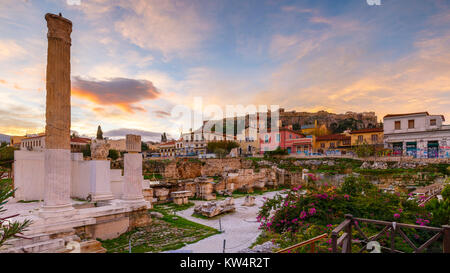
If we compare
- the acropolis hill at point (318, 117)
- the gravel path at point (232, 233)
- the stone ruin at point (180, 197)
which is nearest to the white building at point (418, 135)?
the gravel path at point (232, 233)

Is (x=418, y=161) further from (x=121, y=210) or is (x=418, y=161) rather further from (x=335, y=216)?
(x=121, y=210)

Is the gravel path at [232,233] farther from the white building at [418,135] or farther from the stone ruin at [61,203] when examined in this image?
the white building at [418,135]

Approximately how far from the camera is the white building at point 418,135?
26.3 m

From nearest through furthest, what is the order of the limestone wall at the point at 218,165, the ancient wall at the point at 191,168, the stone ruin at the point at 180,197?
the stone ruin at the point at 180,197 → the ancient wall at the point at 191,168 → the limestone wall at the point at 218,165

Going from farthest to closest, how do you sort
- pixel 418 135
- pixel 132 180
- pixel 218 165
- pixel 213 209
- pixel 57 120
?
1. pixel 218 165
2. pixel 418 135
3. pixel 213 209
4. pixel 132 180
5. pixel 57 120

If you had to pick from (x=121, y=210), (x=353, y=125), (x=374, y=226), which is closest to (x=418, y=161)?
(x=374, y=226)

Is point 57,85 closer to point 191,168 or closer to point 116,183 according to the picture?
point 116,183

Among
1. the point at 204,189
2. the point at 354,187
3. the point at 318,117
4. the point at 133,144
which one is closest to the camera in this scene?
the point at 354,187

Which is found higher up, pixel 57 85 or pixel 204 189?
pixel 57 85

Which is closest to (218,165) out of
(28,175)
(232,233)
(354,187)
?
(232,233)

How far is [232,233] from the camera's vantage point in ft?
26.7

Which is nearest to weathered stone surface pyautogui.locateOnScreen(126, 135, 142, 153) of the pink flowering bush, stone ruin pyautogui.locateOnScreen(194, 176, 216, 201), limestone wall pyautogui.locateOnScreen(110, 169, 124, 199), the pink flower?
limestone wall pyautogui.locateOnScreen(110, 169, 124, 199)

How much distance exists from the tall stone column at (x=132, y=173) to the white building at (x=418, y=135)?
32.8 metres

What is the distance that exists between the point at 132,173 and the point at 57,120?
3.22 meters
